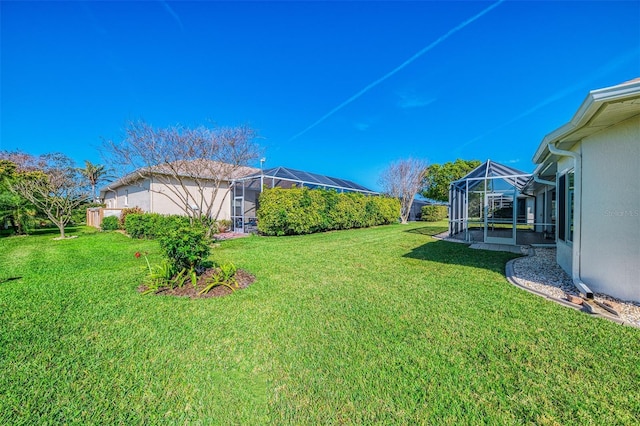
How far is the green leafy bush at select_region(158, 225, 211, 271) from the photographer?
504 centimetres

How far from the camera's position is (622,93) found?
3.37 m

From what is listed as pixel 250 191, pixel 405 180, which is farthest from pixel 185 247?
pixel 405 180

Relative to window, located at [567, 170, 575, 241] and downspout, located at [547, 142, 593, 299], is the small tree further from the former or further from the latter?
window, located at [567, 170, 575, 241]

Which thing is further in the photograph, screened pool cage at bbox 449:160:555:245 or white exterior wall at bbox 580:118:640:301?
screened pool cage at bbox 449:160:555:245

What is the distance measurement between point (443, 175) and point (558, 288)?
3226 centimetres

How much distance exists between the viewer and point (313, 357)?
2.88 m

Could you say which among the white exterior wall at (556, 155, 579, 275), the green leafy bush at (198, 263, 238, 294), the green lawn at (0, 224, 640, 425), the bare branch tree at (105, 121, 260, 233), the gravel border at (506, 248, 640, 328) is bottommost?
the green lawn at (0, 224, 640, 425)

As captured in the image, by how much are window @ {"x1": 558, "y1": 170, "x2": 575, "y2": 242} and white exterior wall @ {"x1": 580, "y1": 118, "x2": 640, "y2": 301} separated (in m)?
1.11

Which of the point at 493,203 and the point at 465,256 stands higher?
the point at 493,203

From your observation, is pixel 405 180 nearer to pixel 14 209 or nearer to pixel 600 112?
pixel 600 112

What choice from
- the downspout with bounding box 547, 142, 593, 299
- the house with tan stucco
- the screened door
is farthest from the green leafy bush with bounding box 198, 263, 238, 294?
the screened door

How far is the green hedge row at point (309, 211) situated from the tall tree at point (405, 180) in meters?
8.45

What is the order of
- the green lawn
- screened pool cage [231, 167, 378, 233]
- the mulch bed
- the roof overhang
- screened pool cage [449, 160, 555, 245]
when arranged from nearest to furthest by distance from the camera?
the green lawn, the roof overhang, the mulch bed, screened pool cage [449, 160, 555, 245], screened pool cage [231, 167, 378, 233]

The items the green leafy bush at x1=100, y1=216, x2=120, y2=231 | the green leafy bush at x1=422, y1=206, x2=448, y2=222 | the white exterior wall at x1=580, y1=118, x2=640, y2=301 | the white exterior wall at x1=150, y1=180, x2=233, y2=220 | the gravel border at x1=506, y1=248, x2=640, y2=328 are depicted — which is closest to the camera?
the gravel border at x1=506, y1=248, x2=640, y2=328
